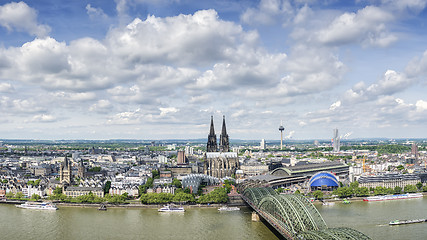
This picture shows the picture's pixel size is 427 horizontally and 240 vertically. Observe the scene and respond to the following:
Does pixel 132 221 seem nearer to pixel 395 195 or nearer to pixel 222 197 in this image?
pixel 222 197


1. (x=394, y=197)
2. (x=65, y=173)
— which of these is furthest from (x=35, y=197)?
(x=394, y=197)

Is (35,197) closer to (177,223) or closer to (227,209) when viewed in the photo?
(177,223)

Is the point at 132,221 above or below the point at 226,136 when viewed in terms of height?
below

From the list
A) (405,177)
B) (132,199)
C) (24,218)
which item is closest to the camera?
(24,218)

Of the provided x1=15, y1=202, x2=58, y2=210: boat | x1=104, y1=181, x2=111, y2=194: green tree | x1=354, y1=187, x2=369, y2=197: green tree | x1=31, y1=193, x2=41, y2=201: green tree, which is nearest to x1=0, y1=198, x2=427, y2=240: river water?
x1=15, y1=202, x2=58, y2=210: boat

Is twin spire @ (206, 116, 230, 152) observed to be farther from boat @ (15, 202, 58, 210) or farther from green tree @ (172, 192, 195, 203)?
boat @ (15, 202, 58, 210)

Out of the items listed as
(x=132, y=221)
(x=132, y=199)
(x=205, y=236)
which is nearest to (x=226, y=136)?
(x=132, y=199)
